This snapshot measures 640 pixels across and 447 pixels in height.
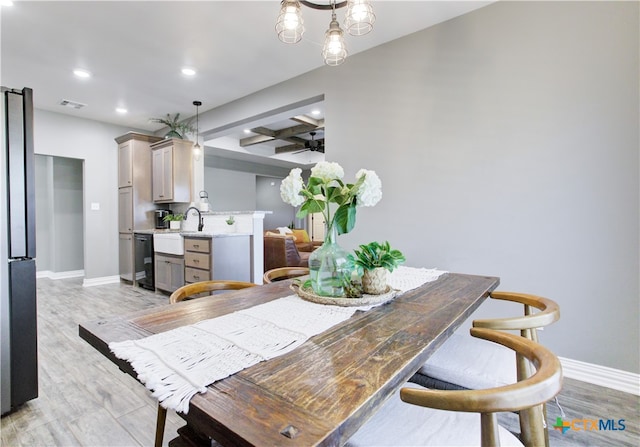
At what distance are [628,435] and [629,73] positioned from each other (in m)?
2.03

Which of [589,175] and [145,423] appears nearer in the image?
[145,423]

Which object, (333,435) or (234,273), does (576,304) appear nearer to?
(333,435)

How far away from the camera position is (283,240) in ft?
15.3

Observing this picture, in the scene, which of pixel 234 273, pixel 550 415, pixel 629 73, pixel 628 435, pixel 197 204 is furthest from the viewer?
pixel 197 204

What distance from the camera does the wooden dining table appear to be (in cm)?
49

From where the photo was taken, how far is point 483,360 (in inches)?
48.5

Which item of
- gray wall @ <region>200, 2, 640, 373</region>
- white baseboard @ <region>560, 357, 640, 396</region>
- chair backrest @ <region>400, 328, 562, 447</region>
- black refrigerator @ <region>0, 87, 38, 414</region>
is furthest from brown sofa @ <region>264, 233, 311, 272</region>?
chair backrest @ <region>400, 328, 562, 447</region>

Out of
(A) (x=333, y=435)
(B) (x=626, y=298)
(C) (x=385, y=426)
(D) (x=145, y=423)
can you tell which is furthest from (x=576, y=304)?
(D) (x=145, y=423)

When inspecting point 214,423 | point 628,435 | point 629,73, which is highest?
point 629,73

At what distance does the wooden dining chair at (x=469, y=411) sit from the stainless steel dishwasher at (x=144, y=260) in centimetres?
454

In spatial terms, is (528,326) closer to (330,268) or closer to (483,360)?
(483,360)

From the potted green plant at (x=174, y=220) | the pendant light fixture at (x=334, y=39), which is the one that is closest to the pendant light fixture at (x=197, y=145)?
the potted green plant at (x=174, y=220)

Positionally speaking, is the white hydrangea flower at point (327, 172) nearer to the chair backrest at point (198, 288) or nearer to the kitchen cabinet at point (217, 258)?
the chair backrest at point (198, 288)

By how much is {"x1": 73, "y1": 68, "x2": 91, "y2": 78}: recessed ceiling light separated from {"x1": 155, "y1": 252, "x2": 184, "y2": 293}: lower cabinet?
231 cm
